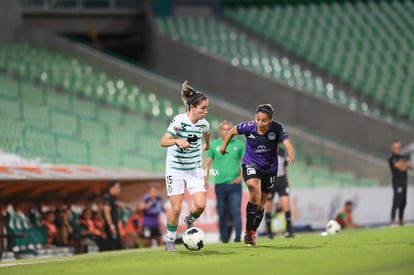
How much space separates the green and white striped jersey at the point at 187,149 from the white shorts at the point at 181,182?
8cm

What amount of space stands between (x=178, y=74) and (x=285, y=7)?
7293 millimetres

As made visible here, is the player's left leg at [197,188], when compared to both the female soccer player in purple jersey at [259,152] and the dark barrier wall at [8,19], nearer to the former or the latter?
the female soccer player in purple jersey at [259,152]

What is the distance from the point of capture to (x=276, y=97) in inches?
1500

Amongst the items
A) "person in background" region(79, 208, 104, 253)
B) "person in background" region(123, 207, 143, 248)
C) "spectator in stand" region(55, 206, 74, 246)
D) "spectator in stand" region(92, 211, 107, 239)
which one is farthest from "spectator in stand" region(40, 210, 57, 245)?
"person in background" region(123, 207, 143, 248)

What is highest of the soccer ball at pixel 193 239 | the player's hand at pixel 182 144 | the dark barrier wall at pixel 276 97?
the dark barrier wall at pixel 276 97

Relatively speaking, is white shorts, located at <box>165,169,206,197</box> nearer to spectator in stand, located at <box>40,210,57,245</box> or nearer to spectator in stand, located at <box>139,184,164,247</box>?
spectator in stand, located at <box>40,210,57,245</box>

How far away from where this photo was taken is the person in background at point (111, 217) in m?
22.3

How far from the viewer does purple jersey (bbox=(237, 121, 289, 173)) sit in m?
15.3

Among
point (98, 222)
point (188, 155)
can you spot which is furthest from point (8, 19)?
point (188, 155)

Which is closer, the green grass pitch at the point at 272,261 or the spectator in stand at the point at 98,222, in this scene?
the green grass pitch at the point at 272,261

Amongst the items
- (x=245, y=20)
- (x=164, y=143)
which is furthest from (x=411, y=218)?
(x=164, y=143)

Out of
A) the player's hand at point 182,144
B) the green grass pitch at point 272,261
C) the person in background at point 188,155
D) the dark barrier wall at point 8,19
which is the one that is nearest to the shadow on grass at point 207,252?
the green grass pitch at point 272,261

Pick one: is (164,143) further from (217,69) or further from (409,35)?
(409,35)

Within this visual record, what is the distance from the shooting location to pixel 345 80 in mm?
39719
